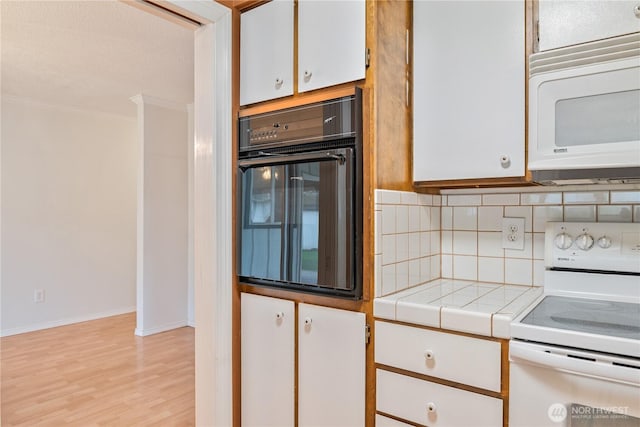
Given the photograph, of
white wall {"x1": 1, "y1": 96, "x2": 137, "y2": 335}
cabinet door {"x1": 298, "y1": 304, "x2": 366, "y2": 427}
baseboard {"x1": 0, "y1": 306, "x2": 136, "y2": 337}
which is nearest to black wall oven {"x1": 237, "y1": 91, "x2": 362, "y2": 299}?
cabinet door {"x1": 298, "y1": 304, "x2": 366, "y2": 427}

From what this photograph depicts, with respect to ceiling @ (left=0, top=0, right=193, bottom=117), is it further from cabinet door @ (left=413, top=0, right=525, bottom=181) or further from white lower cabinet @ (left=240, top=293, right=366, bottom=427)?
white lower cabinet @ (left=240, top=293, right=366, bottom=427)

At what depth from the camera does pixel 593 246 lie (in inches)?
60.3

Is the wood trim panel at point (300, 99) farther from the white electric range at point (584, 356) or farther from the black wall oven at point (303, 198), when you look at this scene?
the white electric range at point (584, 356)

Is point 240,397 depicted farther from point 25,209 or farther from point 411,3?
point 25,209

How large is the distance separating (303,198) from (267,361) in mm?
678

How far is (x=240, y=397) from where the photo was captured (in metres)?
1.79

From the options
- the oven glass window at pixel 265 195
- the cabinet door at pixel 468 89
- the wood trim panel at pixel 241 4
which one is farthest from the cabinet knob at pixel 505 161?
the wood trim panel at pixel 241 4

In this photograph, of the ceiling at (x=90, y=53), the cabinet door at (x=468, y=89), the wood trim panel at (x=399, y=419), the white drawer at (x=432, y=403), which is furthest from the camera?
the ceiling at (x=90, y=53)

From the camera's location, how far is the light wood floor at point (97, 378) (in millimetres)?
2371

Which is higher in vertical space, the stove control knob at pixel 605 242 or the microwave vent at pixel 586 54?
the microwave vent at pixel 586 54

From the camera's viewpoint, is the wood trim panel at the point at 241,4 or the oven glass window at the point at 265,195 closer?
the oven glass window at the point at 265,195

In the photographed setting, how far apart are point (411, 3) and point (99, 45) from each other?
78.8 inches

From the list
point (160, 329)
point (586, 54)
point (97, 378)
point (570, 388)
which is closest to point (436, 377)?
point (570, 388)

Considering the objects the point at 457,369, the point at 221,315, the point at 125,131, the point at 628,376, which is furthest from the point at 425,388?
the point at 125,131
